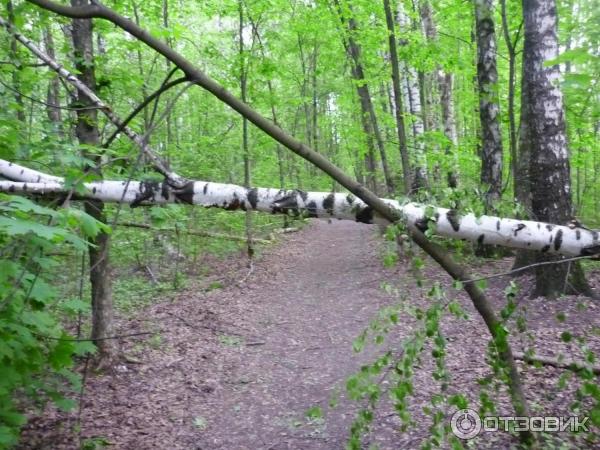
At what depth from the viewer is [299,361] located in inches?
260

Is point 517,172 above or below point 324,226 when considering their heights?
above

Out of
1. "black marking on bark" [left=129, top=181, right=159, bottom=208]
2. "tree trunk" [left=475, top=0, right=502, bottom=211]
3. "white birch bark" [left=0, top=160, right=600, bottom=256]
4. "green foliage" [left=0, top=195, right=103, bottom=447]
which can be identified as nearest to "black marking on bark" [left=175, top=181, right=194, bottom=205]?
"white birch bark" [left=0, top=160, right=600, bottom=256]

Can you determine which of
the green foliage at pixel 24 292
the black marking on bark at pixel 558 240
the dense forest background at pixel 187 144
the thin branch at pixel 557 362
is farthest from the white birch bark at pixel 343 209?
the thin branch at pixel 557 362

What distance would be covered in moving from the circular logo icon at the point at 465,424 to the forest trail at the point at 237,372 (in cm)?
80

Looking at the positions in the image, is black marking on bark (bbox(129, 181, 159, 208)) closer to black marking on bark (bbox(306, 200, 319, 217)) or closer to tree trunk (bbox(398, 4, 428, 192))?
black marking on bark (bbox(306, 200, 319, 217))

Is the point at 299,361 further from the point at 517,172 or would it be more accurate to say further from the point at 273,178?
the point at 273,178

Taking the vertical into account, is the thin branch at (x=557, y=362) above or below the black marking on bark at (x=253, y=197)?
→ below

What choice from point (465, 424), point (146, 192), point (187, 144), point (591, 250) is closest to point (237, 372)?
point (465, 424)

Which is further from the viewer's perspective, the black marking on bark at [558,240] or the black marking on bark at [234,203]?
the black marking on bark at [234,203]

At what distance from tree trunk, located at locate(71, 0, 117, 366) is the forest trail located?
585 mm

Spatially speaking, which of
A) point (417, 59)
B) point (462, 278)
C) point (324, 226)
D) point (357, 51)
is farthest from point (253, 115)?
point (324, 226)

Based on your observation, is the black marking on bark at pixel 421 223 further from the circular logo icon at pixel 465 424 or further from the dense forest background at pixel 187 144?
the circular logo icon at pixel 465 424

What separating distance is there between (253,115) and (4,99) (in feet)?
12.2

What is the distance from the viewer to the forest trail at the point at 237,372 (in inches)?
190
